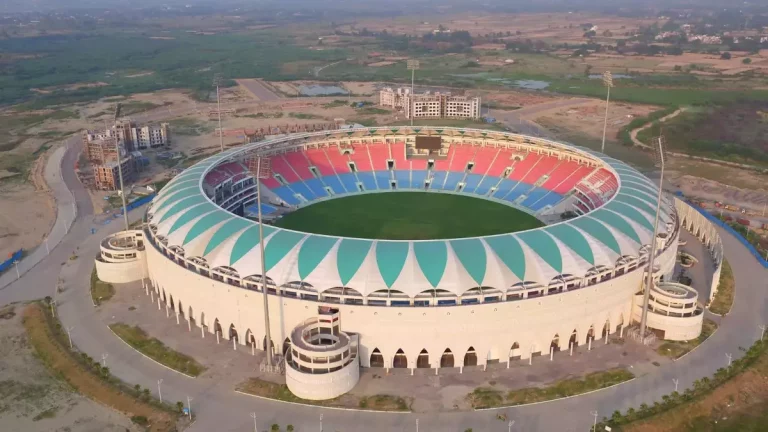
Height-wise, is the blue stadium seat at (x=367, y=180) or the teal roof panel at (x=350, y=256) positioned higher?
the teal roof panel at (x=350, y=256)

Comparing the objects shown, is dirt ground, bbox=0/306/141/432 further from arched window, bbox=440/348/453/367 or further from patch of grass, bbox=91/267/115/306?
arched window, bbox=440/348/453/367

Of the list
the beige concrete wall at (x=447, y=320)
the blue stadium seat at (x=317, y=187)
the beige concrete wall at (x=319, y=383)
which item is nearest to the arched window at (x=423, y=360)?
the beige concrete wall at (x=447, y=320)

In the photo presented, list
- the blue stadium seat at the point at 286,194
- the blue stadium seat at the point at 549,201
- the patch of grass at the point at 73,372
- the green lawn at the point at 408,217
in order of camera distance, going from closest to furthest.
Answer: the patch of grass at the point at 73,372 < the green lawn at the point at 408,217 < the blue stadium seat at the point at 549,201 < the blue stadium seat at the point at 286,194

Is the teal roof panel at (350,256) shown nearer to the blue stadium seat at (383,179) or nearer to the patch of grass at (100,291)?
the patch of grass at (100,291)

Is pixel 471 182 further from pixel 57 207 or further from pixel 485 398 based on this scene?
pixel 57 207

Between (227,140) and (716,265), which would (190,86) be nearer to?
(227,140)

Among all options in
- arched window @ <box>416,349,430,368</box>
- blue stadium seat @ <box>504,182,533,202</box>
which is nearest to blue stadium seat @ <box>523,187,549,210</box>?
blue stadium seat @ <box>504,182,533,202</box>

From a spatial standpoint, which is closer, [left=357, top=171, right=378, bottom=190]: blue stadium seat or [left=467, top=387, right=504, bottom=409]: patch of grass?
[left=467, top=387, right=504, bottom=409]: patch of grass
